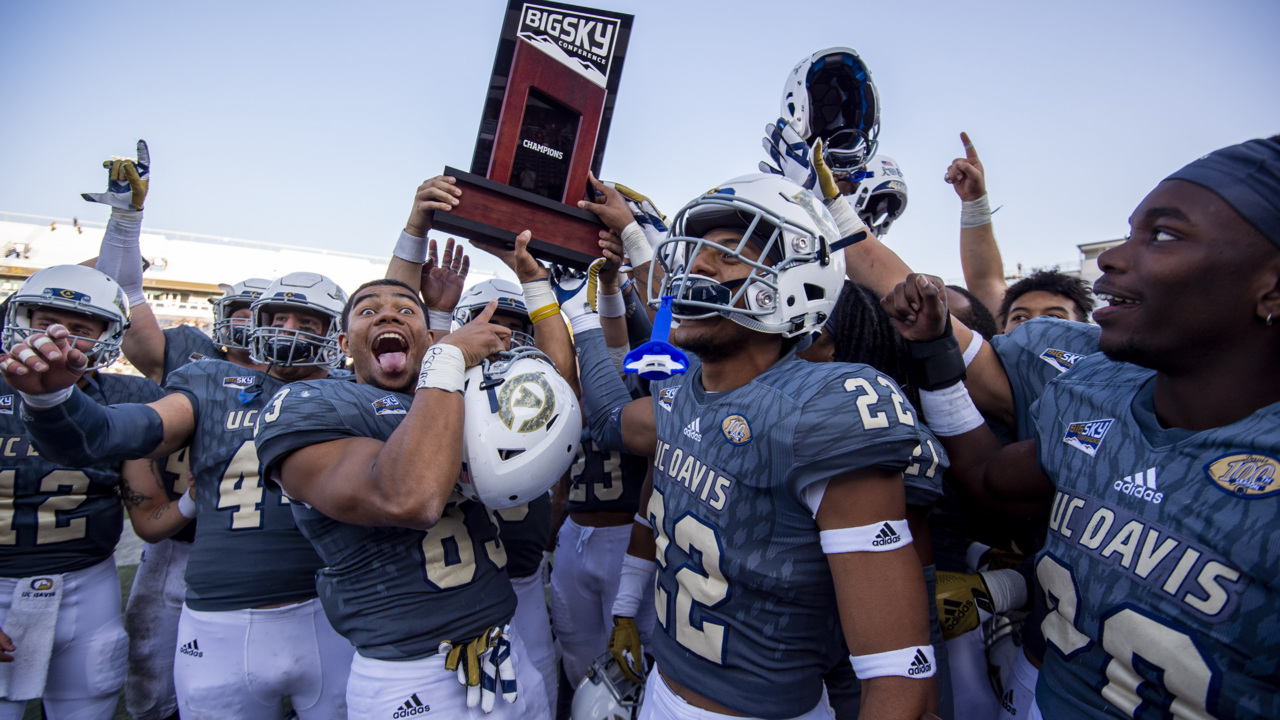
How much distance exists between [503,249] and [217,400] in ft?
5.36

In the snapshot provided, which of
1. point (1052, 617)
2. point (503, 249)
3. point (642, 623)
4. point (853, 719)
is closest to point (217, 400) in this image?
point (503, 249)

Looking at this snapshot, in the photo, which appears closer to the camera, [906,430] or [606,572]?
[906,430]

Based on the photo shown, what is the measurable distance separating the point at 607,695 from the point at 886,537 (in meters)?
1.35

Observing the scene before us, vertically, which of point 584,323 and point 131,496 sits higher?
point 584,323

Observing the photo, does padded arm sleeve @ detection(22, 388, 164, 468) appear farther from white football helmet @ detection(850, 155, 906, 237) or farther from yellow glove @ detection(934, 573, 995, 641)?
white football helmet @ detection(850, 155, 906, 237)

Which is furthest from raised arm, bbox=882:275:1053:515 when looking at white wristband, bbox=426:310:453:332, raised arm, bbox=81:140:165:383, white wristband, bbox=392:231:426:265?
raised arm, bbox=81:140:165:383

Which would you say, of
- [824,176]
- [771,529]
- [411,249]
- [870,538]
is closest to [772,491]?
[771,529]

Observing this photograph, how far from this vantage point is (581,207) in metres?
2.93

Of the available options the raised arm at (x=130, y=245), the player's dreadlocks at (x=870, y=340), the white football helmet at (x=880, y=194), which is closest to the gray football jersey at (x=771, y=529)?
the player's dreadlocks at (x=870, y=340)

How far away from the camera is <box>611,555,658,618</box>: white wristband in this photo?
8.21ft

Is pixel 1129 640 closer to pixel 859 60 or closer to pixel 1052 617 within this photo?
pixel 1052 617

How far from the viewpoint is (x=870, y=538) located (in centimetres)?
148

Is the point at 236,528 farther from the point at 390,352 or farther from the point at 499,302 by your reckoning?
the point at 499,302

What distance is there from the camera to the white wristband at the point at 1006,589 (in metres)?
2.15
